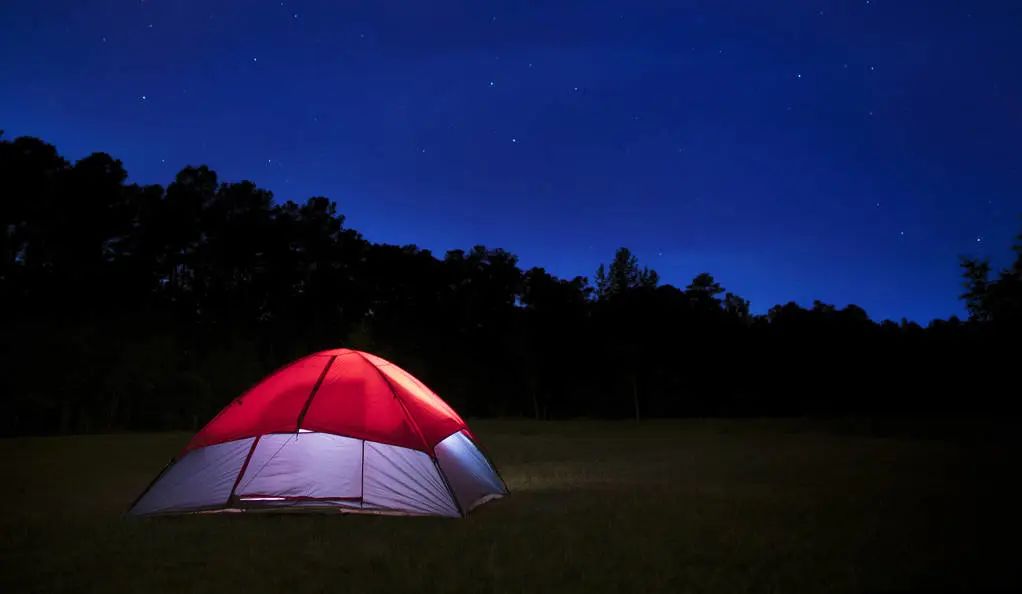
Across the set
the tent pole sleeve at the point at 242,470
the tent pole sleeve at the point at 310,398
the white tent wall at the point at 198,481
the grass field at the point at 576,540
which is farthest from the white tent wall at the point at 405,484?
the white tent wall at the point at 198,481

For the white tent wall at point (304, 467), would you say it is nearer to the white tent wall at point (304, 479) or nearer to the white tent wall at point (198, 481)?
the white tent wall at point (304, 479)

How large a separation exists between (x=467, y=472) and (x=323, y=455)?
201cm

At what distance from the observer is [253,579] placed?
5820 millimetres

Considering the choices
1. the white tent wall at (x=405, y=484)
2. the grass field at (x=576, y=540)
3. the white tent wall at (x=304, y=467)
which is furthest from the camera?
the white tent wall at (x=304, y=467)

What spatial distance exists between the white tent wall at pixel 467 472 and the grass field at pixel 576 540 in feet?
1.01

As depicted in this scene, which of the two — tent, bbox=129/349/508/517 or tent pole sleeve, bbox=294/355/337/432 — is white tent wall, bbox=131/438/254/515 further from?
tent pole sleeve, bbox=294/355/337/432

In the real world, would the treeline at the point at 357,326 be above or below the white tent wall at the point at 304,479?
above

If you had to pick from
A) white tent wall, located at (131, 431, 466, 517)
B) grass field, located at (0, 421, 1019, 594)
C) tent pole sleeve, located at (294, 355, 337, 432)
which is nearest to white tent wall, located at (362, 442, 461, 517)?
white tent wall, located at (131, 431, 466, 517)

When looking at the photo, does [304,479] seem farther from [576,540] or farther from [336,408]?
[576,540]

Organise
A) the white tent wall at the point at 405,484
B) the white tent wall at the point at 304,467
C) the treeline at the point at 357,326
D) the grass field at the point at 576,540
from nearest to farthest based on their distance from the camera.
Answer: the grass field at the point at 576,540
the white tent wall at the point at 405,484
the white tent wall at the point at 304,467
the treeline at the point at 357,326

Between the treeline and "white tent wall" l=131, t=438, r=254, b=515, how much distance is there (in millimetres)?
28041

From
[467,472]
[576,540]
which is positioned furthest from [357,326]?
[576,540]

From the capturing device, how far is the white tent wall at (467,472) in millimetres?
9039

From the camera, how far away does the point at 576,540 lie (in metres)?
7.28
